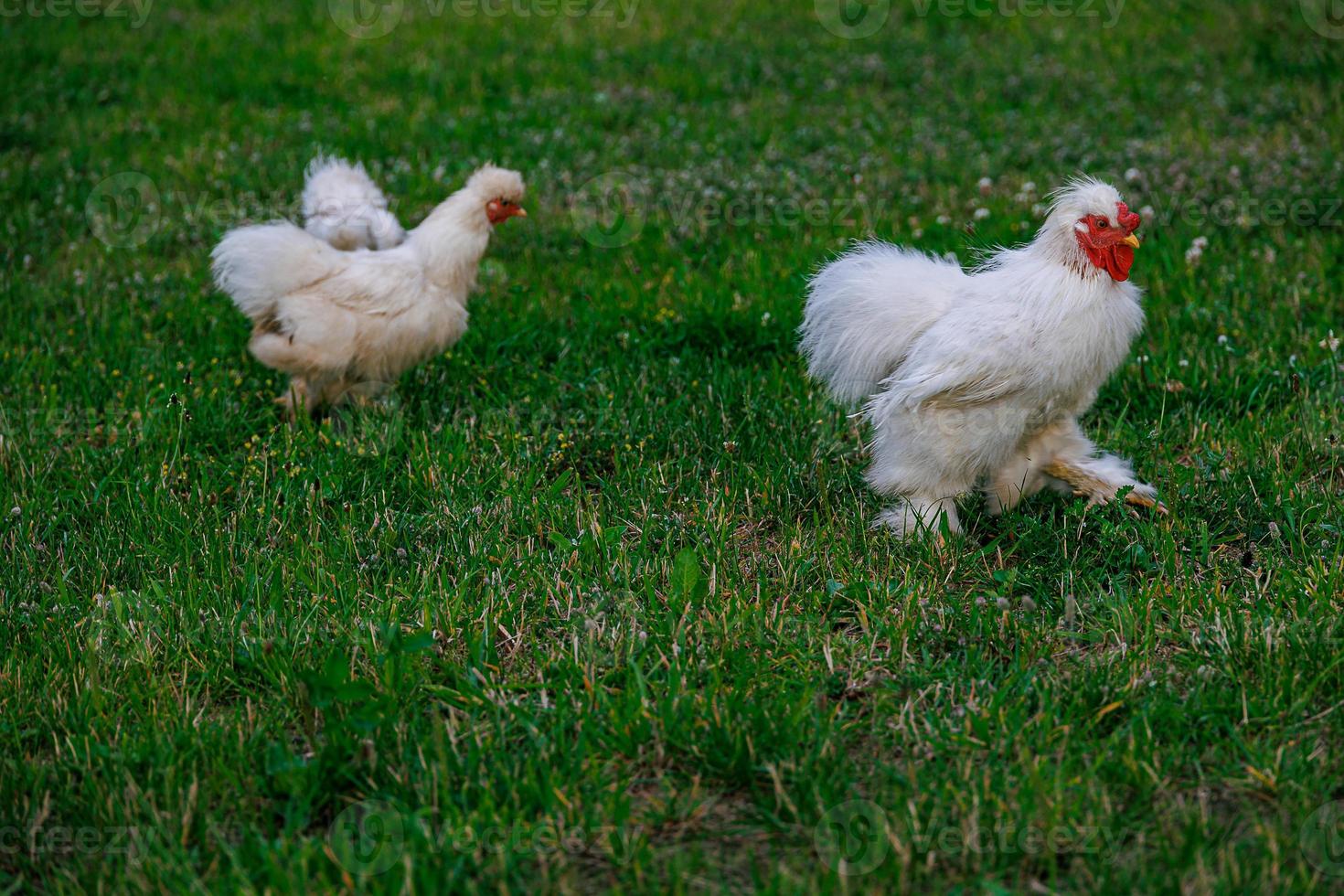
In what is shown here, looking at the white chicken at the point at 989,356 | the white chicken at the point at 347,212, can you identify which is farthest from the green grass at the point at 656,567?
the white chicken at the point at 347,212

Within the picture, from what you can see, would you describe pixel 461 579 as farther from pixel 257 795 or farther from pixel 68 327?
pixel 68 327

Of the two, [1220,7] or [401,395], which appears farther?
[1220,7]

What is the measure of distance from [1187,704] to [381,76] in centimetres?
896

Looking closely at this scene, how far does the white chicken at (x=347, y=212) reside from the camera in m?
6.21

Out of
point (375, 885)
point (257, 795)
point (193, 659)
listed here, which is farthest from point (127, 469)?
point (375, 885)

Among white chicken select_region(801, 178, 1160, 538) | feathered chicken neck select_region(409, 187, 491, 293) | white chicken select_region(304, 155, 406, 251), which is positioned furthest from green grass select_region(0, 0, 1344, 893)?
white chicken select_region(304, 155, 406, 251)

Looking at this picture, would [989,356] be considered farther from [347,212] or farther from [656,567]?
[347,212]

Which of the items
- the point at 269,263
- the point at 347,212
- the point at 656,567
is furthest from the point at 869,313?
the point at 347,212

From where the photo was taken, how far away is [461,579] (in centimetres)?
412

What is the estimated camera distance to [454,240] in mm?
5836

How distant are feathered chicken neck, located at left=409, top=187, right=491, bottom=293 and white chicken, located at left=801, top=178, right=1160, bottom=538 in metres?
1.93

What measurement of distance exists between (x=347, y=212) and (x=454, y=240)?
782 mm

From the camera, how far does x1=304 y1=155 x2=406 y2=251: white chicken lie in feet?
20.4

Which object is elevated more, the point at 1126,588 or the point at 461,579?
the point at 1126,588
